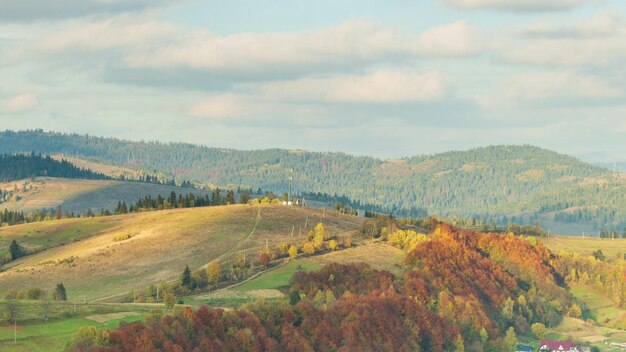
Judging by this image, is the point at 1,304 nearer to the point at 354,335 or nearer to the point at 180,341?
the point at 180,341

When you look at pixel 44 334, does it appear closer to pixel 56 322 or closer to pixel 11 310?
pixel 56 322

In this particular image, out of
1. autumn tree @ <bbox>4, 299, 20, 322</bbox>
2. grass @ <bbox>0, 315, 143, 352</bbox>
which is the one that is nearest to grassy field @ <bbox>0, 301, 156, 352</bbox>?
grass @ <bbox>0, 315, 143, 352</bbox>

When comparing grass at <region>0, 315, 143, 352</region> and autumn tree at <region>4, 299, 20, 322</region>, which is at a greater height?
autumn tree at <region>4, 299, 20, 322</region>

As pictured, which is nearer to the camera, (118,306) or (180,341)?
(180,341)

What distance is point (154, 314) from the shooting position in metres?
156

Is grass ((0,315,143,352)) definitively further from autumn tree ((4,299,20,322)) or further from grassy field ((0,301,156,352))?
autumn tree ((4,299,20,322))

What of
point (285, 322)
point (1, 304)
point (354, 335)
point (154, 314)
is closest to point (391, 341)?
point (354, 335)

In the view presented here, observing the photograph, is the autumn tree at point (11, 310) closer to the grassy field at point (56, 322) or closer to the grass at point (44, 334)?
the grassy field at point (56, 322)

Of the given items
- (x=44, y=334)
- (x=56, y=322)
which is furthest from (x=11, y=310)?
(x=44, y=334)

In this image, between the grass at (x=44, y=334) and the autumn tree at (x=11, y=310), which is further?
the autumn tree at (x=11, y=310)

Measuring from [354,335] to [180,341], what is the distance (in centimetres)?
4382

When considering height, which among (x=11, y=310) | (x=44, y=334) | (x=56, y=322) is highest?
(x=11, y=310)

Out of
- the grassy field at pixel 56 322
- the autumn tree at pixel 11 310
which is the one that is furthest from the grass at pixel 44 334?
the autumn tree at pixel 11 310

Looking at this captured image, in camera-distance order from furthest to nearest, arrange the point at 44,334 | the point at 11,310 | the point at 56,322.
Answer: the point at 56,322, the point at 11,310, the point at 44,334
